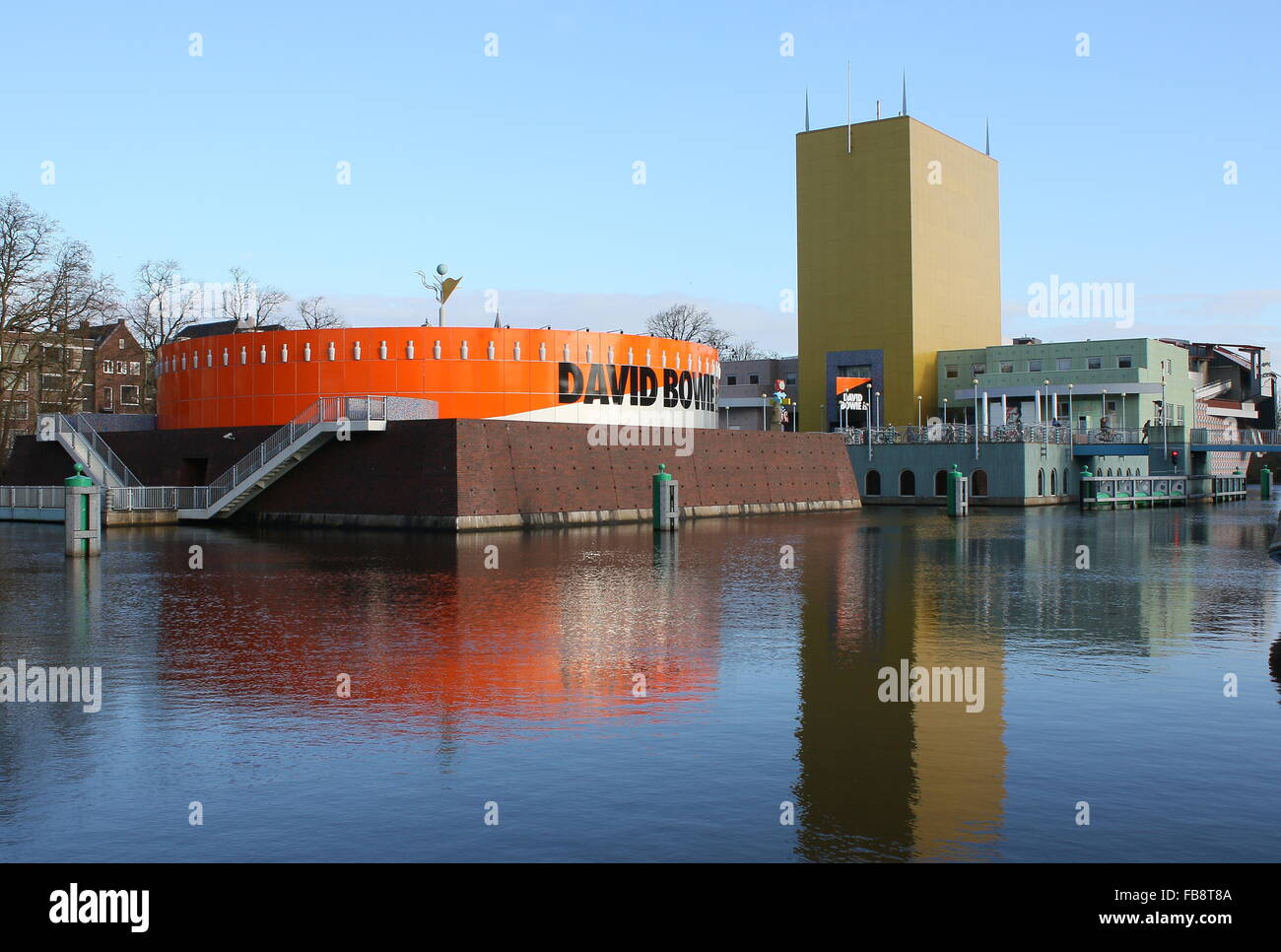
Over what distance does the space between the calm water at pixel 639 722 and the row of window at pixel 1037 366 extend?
67.3m

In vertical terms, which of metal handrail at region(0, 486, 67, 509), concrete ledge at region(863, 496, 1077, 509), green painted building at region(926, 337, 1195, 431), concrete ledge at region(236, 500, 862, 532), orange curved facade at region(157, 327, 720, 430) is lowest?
concrete ledge at region(236, 500, 862, 532)

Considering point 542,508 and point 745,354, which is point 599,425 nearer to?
point 542,508

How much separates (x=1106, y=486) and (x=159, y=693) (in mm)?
67399

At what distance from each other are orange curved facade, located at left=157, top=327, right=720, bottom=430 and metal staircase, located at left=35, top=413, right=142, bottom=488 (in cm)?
315

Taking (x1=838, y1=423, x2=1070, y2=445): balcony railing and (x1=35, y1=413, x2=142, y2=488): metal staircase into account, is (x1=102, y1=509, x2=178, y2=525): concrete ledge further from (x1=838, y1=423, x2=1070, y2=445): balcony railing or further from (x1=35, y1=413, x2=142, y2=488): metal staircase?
(x1=838, y1=423, x2=1070, y2=445): balcony railing

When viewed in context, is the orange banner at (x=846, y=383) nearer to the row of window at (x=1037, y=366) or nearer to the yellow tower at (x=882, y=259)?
the yellow tower at (x=882, y=259)

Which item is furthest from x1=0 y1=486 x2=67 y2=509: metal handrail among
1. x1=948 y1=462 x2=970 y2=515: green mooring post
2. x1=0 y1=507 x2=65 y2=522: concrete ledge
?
x1=948 y1=462 x2=970 y2=515: green mooring post

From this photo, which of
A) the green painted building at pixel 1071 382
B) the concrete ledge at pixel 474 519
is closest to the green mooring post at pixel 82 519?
the concrete ledge at pixel 474 519

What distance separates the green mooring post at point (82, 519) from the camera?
100 ft

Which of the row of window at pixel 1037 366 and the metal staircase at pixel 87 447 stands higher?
the row of window at pixel 1037 366

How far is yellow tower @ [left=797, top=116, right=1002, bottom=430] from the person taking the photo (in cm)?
9150
